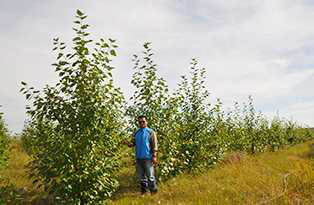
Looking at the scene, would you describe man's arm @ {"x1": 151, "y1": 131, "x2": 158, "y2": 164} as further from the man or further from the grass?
the grass

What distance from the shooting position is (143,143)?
391 inches

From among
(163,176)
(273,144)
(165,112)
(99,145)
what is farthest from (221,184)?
(273,144)

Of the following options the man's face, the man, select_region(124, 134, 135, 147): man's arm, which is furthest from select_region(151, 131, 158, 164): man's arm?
select_region(124, 134, 135, 147): man's arm

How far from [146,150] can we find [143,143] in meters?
0.18

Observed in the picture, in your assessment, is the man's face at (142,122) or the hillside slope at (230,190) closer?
the hillside slope at (230,190)

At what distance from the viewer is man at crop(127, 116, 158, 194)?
391 inches

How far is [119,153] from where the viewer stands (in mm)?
8680

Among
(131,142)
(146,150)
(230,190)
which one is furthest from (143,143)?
(230,190)

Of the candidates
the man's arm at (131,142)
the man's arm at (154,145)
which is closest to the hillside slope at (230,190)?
the man's arm at (154,145)

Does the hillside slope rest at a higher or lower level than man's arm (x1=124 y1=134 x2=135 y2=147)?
lower

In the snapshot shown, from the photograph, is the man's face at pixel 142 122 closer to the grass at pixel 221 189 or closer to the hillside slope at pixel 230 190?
the grass at pixel 221 189

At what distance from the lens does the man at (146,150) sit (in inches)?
391

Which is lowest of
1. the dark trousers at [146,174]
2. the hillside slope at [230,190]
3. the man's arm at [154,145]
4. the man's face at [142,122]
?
the hillside slope at [230,190]

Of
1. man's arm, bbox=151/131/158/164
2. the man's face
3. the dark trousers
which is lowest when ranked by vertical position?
the dark trousers
